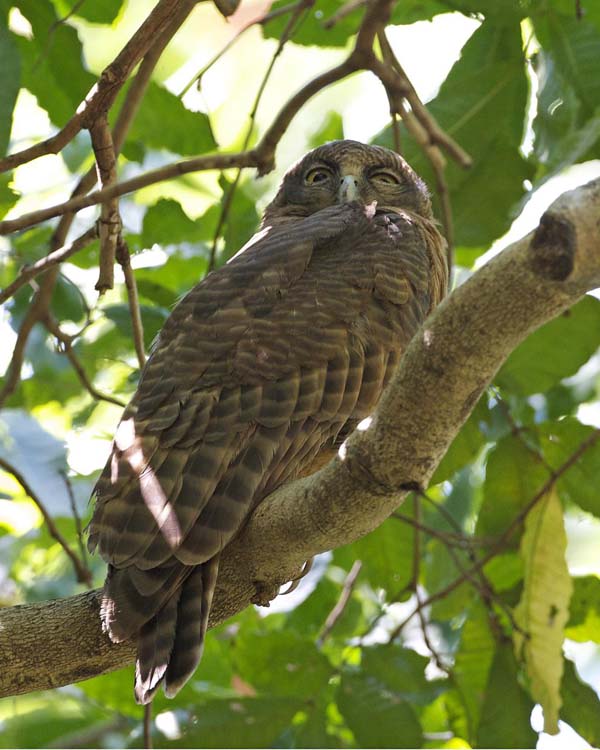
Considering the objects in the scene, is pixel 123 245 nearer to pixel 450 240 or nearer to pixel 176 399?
pixel 176 399

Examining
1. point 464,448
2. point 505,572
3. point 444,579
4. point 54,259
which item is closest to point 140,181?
point 54,259

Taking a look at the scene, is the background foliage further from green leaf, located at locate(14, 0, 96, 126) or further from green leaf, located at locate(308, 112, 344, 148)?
green leaf, located at locate(308, 112, 344, 148)

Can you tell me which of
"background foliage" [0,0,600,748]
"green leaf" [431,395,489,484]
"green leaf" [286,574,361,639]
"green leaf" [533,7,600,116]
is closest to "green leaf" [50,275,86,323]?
"background foliage" [0,0,600,748]

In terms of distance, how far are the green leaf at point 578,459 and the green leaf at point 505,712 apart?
0.62 metres

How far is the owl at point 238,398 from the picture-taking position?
8.68 ft

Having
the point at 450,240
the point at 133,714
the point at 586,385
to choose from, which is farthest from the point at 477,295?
the point at 586,385

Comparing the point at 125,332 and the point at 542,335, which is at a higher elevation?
the point at 125,332

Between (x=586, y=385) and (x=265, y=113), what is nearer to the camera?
(x=586, y=385)

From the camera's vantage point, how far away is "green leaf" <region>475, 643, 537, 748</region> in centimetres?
362

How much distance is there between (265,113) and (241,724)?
4.75 meters

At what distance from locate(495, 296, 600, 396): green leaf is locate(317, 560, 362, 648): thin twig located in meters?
1.03

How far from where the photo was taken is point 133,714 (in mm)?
4184

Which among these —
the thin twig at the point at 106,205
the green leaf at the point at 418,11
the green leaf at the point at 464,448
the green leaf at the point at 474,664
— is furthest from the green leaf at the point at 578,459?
the thin twig at the point at 106,205

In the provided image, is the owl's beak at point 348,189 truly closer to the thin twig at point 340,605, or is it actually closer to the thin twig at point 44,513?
the thin twig at point 340,605
